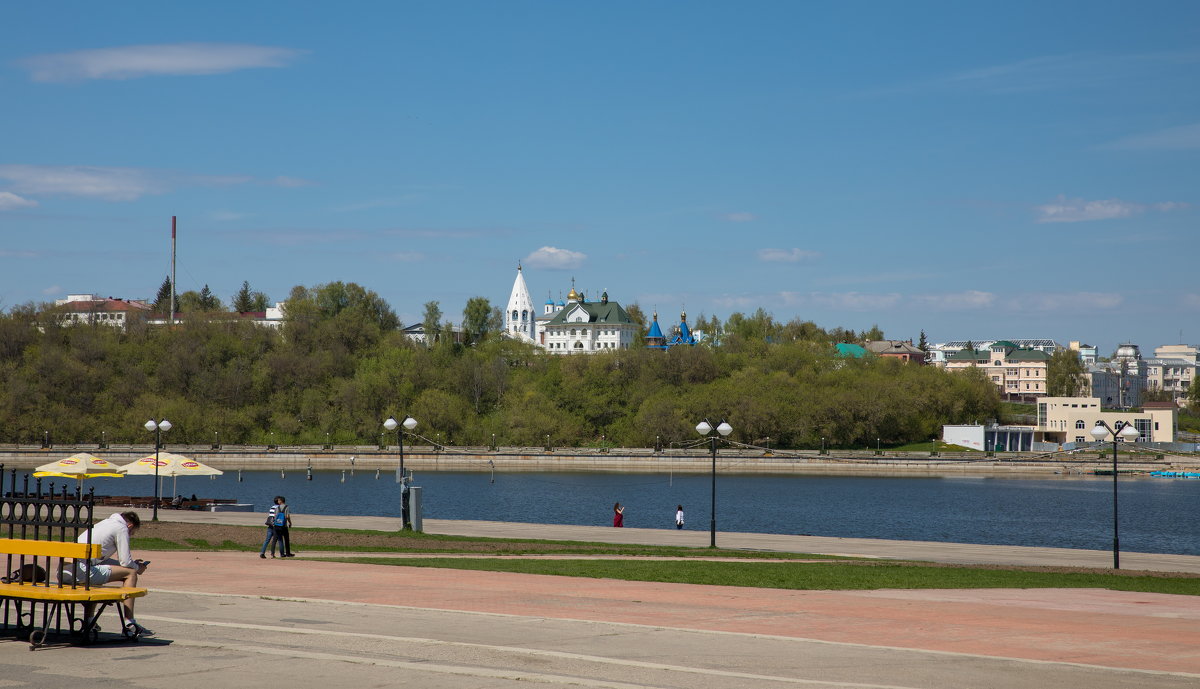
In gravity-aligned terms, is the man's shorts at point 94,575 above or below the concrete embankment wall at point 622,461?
above

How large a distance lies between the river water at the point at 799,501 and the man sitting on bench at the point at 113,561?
42551 millimetres

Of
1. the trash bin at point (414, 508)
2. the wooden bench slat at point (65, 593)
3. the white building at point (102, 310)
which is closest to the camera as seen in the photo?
the wooden bench slat at point (65, 593)

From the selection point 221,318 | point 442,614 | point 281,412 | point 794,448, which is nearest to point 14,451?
point 281,412

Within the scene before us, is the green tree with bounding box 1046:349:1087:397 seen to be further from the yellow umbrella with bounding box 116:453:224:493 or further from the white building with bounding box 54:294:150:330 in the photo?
the yellow umbrella with bounding box 116:453:224:493

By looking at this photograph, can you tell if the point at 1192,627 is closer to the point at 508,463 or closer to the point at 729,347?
the point at 508,463

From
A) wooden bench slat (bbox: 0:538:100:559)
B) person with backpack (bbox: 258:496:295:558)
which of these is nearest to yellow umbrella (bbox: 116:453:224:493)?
person with backpack (bbox: 258:496:295:558)

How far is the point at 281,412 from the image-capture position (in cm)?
14338

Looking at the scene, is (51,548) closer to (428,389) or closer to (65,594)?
(65,594)

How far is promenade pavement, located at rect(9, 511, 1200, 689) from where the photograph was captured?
1088cm

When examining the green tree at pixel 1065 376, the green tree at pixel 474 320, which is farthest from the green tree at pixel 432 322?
the green tree at pixel 1065 376

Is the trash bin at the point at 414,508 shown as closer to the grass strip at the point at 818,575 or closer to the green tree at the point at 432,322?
the grass strip at the point at 818,575

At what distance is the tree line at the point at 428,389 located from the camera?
5315 inches

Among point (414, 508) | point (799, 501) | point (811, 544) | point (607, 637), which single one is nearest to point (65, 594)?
point (607, 637)

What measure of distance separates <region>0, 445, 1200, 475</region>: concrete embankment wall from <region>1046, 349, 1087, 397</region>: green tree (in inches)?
2581
